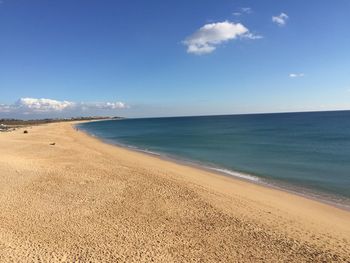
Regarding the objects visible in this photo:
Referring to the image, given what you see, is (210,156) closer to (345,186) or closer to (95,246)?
(345,186)

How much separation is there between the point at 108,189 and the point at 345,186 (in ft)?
47.3

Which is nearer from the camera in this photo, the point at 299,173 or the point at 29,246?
the point at 29,246

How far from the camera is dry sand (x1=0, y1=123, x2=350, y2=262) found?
969cm

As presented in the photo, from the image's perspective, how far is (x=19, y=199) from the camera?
14789 mm

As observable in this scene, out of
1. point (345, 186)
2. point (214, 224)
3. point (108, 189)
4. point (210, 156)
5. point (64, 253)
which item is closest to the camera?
point (64, 253)

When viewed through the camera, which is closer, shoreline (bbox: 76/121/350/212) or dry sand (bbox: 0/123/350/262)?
dry sand (bbox: 0/123/350/262)

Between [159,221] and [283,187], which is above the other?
[159,221]

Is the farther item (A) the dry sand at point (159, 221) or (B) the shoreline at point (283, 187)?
(B) the shoreline at point (283, 187)

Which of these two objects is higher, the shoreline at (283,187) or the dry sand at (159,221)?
the dry sand at (159,221)

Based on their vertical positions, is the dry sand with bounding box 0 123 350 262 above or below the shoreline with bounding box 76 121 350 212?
above

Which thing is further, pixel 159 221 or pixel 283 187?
pixel 283 187

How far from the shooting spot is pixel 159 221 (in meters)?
12.4

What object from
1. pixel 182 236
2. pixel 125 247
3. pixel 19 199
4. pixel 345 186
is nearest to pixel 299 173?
pixel 345 186

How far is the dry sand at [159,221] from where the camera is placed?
969 cm
